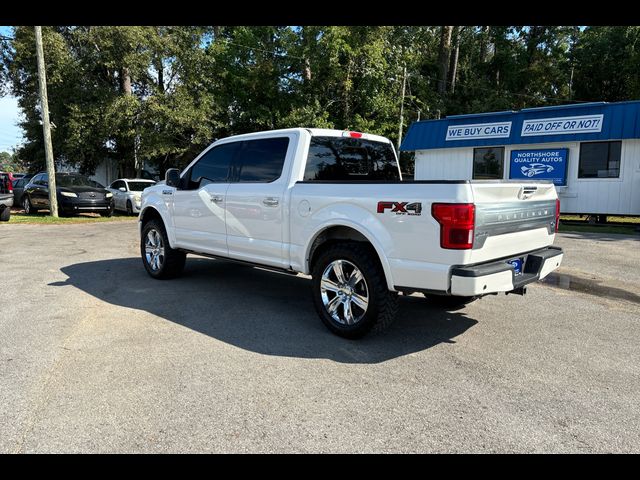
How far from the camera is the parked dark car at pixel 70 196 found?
1755 centimetres

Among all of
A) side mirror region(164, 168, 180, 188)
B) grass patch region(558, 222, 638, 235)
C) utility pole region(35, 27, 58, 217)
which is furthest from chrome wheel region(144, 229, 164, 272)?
grass patch region(558, 222, 638, 235)

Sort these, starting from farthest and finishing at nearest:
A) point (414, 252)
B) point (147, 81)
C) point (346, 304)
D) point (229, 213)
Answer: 1. point (147, 81)
2. point (229, 213)
3. point (346, 304)
4. point (414, 252)

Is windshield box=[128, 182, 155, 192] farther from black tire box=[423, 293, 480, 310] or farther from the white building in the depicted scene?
black tire box=[423, 293, 480, 310]

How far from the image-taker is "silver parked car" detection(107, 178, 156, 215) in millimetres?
19094

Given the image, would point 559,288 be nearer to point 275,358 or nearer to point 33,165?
point 275,358

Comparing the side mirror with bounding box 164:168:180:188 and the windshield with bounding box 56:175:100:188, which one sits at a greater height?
the side mirror with bounding box 164:168:180:188

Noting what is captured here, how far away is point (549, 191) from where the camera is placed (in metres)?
4.99

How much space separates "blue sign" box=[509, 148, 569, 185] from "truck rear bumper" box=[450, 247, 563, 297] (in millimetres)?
13506

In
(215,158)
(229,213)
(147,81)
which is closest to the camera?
(229,213)

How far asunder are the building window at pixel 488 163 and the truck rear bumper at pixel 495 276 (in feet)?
46.5
